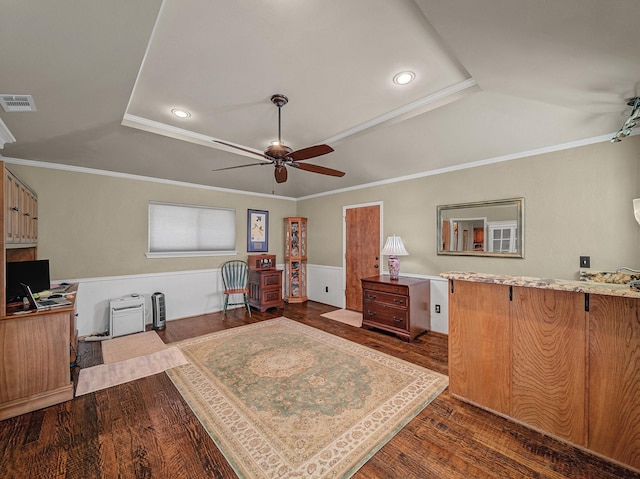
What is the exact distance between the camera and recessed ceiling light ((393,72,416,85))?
220cm

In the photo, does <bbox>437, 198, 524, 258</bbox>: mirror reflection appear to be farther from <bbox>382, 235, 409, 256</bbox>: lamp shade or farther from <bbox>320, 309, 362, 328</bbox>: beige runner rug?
<bbox>320, 309, 362, 328</bbox>: beige runner rug

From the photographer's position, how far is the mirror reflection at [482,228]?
3238 millimetres

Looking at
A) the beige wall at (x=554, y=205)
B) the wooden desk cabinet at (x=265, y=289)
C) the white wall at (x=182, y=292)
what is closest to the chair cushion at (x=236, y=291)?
the wooden desk cabinet at (x=265, y=289)

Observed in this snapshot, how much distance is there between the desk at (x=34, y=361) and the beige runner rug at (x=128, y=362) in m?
0.26

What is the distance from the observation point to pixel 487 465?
163cm

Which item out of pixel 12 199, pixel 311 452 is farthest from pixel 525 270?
pixel 12 199

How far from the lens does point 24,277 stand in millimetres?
2846

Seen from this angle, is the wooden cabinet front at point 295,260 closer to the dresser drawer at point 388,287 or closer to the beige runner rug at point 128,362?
the dresser drawer at point 388,287

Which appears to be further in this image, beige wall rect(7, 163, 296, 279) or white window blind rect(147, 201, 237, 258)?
white window blind rect(147, 201, 237, 258)

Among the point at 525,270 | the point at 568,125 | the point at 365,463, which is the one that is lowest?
the point at 365,463

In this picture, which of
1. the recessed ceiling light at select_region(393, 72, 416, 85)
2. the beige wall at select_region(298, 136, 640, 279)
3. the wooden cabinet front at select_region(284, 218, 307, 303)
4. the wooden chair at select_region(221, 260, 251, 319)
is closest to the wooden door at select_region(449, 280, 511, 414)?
the beige wall at select_region(298, 136, 640, 279)

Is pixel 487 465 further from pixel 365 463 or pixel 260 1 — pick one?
pixel 260 1

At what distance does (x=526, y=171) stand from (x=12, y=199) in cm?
542

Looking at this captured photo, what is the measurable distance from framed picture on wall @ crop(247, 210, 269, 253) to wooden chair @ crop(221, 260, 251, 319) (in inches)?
17.1
